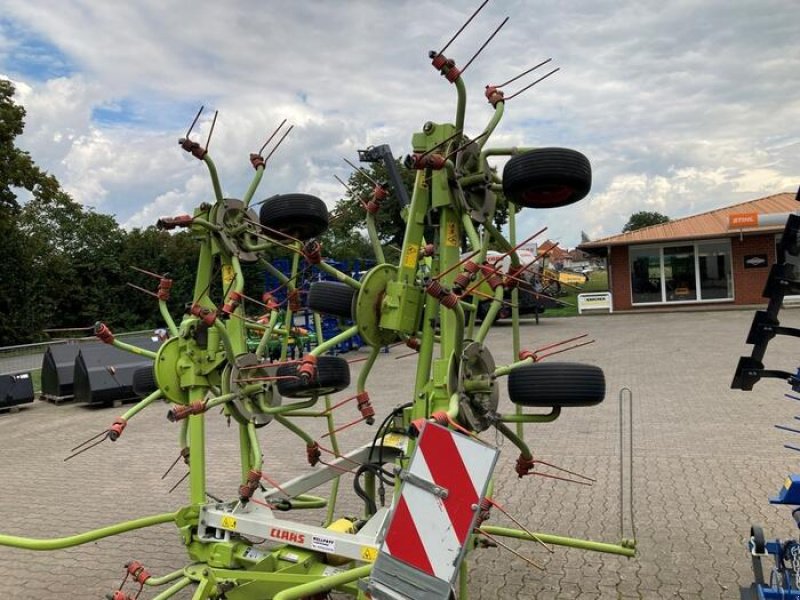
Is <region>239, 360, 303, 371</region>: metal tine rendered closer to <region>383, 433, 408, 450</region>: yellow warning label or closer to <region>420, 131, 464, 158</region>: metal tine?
<region>383, 433, 408, 450</region>: yellow warning label

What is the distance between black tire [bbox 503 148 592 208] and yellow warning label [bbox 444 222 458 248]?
46 cm

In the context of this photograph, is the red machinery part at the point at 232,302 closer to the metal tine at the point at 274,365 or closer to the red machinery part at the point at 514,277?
the metal tine at the point at 274,365

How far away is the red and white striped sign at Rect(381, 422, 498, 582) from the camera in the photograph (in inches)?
113

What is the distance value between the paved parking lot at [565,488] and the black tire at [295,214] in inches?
102

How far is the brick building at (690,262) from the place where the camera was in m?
26.8

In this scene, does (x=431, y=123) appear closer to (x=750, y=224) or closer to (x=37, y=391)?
(x=37, y=391)

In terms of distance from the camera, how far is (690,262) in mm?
27891

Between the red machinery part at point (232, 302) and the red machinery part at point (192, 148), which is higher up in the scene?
the red machinery part at point (192, 148)

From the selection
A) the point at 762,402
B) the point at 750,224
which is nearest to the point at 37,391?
the point at 762,402

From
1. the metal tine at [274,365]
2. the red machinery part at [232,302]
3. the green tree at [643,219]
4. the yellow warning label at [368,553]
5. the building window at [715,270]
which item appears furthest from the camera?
the green tree at [643,219]

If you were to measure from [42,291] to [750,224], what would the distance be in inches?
1034

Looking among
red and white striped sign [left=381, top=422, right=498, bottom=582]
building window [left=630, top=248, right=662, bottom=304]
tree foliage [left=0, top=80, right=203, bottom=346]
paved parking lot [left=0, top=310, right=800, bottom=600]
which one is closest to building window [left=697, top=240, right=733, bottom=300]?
building window [left=630, top=248, right=662, bottom=304]

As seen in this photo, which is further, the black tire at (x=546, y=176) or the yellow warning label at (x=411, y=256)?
the yellow warning label at (x=411, y=256)

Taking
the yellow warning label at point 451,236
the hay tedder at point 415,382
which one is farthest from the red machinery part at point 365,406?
the yellow warning label at point 451,236
